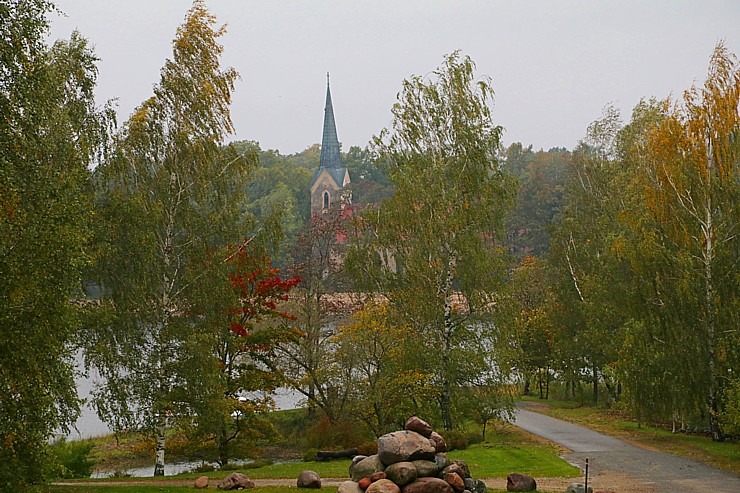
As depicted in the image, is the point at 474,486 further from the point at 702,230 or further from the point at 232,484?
the point at 702,230

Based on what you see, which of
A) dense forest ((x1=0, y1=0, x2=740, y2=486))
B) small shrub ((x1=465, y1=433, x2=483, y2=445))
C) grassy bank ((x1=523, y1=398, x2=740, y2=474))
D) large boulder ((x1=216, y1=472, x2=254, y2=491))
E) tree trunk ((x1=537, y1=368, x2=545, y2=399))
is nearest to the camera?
large boulder ((x1=216, y1=472, x2=254, y2=491))

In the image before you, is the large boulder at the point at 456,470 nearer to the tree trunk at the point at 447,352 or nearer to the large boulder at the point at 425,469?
the large boulder at the point at 425,469

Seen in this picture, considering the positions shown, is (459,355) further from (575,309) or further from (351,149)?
(351,149)

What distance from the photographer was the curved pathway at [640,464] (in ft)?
57.8

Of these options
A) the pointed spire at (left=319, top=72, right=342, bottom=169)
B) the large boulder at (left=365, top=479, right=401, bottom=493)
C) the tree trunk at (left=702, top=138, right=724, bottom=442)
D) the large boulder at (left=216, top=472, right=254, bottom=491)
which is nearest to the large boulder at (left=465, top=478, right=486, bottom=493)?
the large boulder at (left=365, top=479, right=401, bottom=493)

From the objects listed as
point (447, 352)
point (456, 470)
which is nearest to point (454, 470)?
point (456, 470)

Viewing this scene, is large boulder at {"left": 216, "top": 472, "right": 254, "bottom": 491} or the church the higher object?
the church

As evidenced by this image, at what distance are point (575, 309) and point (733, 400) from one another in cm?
1630

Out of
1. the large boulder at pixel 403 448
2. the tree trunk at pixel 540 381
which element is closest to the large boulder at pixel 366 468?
the large boulder at pixel 403 448

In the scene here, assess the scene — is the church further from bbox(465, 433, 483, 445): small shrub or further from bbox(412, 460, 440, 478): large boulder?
bbox(412, 460, 440, 478): large boulder

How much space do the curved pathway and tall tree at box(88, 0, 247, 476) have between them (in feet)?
37.9

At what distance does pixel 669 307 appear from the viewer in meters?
23.6

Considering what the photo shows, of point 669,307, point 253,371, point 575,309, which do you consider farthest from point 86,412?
point 669,307

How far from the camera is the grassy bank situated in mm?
21425
